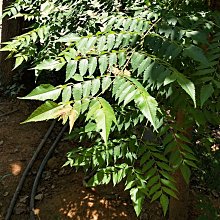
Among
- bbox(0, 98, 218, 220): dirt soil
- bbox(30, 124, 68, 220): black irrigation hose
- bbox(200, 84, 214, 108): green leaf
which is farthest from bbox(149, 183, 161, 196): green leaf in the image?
bbox(30, 124, 68, 220): black irrigation hose

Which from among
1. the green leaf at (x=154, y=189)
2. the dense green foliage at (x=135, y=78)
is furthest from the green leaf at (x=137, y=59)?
the green leaf at (x=154, y=189)

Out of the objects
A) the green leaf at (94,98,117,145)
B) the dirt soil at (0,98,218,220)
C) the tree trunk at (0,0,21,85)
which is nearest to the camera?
the green leaf at (94,98,117,145)

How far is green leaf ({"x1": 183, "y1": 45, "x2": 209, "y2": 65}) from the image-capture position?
1.31m

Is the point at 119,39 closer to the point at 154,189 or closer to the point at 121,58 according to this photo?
the point at 121,58

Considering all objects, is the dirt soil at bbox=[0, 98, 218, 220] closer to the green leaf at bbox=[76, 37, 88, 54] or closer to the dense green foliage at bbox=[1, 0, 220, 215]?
the dense green foliage at bbox=[1, 0, 220, 215]

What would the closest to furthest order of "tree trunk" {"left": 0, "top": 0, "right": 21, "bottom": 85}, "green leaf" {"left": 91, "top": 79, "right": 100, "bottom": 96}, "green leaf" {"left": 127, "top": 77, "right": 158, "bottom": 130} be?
1. "green leaf" {"left": 127, "top": 77, "right": 158, "bottom": 130}
2. "green leaf" {"left": 91, "top": 79, "right": 100, "bottom": 96}
3. "tree trunk" {"left": 0, "top": 0, "right": 21, "bottom": 85}

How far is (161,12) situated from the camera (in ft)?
5.49

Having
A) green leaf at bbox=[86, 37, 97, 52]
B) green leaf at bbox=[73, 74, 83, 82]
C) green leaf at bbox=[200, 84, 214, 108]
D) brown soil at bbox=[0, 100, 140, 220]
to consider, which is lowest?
brown soil at bbox=[0, 100, 140, 220]

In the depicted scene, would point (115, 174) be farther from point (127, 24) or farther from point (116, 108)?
point (127, 24)

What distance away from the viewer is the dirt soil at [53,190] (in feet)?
9.67

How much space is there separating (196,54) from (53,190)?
7.60 ft

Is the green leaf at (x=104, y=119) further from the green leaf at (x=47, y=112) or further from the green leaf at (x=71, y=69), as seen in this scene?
the green leaf at (x=71, y=69)

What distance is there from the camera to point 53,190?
325 centimetres

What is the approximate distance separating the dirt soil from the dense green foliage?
1222 millimetres
